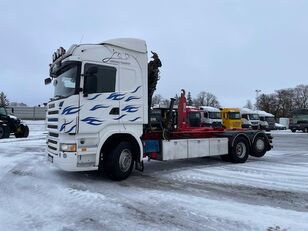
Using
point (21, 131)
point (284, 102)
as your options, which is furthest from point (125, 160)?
point (284, 102)

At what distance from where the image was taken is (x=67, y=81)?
360 inches

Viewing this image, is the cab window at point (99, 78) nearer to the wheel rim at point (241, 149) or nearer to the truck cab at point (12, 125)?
the wheel rim at point (241, 149)

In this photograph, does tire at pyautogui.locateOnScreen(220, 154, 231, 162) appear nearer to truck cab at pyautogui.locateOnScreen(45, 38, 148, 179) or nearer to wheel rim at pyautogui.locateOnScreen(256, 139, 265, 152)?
wheel rim at pyautogui.locateOnScreen(256, 139, 265, 152)

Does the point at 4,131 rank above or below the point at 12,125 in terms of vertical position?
below

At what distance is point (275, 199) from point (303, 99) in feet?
293

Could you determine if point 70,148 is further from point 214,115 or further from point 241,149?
point 214,115

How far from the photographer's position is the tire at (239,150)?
44.0ft

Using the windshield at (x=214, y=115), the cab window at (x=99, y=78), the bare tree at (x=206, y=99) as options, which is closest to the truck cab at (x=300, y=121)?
the windshield at (x=214, y=115)

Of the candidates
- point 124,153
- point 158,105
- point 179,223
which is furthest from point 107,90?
point 179,223

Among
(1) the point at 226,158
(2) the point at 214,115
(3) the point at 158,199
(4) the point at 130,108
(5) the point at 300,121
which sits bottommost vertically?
(3) the point at 158,199

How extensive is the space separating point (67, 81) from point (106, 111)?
125 cm

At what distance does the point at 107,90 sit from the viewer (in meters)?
9.23

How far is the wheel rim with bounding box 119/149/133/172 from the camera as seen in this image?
31.0 feet

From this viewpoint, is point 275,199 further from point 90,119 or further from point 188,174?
point 90,119
